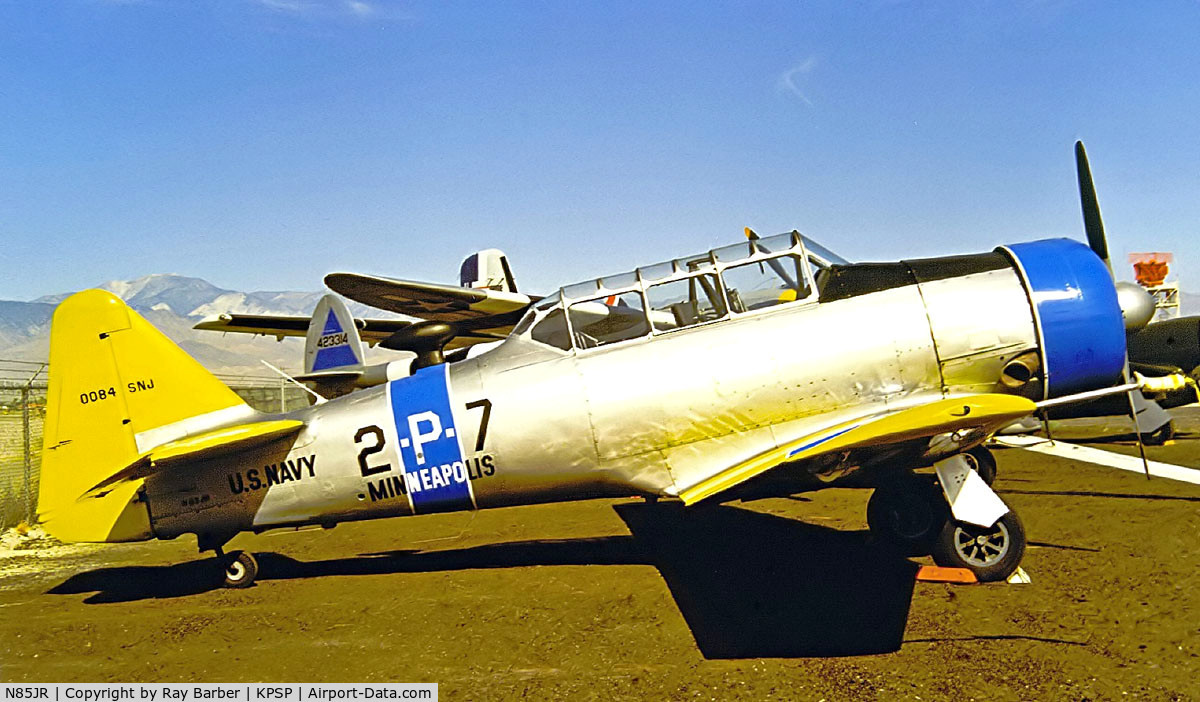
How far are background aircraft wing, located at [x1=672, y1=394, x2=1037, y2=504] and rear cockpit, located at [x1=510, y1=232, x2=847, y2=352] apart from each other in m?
1.33

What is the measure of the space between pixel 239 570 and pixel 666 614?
175 inches

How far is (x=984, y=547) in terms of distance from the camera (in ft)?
19.7

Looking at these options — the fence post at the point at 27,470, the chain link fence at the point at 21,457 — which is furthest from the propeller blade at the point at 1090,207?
the fence post at the point at 27,470

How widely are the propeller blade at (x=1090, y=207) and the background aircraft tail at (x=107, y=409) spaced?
8.26 metres

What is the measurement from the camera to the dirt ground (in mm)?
4375

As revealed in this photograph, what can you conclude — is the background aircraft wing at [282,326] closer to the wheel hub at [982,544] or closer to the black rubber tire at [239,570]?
the black rubber tire at [239,570]

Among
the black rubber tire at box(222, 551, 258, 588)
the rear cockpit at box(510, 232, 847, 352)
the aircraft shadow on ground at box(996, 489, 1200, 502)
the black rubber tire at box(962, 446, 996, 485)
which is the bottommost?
the aircraft shadow on ground at box(996, 489, 1200, 502)

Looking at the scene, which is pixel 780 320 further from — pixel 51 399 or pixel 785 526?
pixel 51 399

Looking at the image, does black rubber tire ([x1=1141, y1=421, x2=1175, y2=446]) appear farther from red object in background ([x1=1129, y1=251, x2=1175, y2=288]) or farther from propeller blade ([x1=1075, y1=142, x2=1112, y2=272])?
red object in background ([x1=1129, y1=251, x2=1175, y2=288])

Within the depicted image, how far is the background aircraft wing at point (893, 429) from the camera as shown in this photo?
4.91m

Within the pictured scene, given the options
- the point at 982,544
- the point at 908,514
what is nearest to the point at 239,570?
the point at 908,514

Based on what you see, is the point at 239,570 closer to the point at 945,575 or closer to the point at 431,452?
the point at 431,452

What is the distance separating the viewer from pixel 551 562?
7.41 m

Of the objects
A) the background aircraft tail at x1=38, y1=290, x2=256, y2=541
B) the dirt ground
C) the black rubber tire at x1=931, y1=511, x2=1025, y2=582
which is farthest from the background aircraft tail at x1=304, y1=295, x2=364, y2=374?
the black rubber tire at x1=931, y1=511, x2=1025, y2=582
